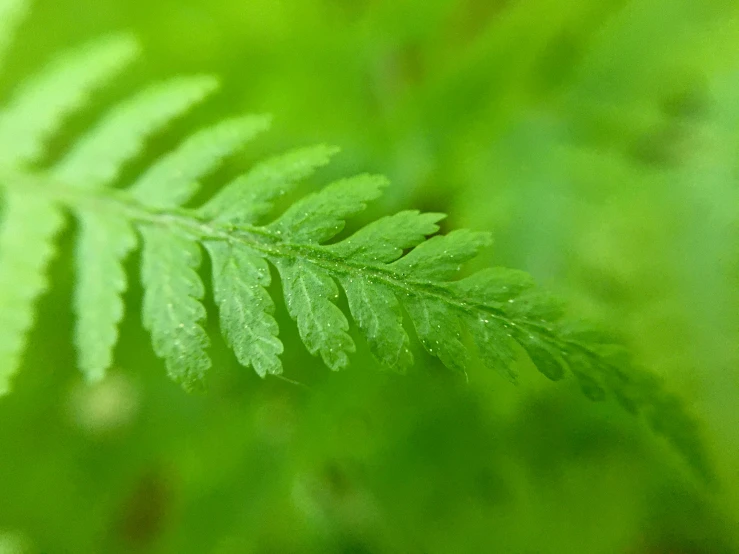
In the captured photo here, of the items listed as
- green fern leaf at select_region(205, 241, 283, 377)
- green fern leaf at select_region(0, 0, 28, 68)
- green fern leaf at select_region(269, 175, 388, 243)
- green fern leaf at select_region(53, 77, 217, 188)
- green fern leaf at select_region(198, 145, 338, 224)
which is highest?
green fern leaf at select_region(0, 0, 28, 68)

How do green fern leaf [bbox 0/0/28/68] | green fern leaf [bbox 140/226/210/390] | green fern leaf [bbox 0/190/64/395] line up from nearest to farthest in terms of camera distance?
green fern leaf [bbox 140/226/210/390]
green fern leaf [bbox 0/190/64/395]
green fern leaf [bbox 0/0/28/68]

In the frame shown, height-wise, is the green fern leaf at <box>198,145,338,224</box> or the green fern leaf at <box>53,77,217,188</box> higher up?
the green fern leaf at <box>53,77,217,188</box>

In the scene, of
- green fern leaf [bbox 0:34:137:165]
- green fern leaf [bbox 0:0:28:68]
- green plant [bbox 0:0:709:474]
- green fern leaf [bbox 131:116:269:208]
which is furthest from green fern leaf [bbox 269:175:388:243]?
green fern leaf [bbox 0:0:28:68]

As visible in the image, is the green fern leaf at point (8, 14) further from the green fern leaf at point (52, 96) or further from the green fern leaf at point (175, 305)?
the green fern leaf at point (175, 305)

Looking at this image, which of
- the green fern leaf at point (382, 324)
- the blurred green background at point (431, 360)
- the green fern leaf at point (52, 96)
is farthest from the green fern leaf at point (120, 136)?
the green fern leaf at point (382, 324)

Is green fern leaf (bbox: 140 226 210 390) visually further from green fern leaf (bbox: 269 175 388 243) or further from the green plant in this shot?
green fern leaf (bbox: 269 175 388 243)

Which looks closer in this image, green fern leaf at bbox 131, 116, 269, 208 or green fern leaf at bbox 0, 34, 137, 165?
green fern leaf at bbox 131, 116, 269, 208

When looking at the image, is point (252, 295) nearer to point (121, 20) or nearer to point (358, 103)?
point (358, 103)

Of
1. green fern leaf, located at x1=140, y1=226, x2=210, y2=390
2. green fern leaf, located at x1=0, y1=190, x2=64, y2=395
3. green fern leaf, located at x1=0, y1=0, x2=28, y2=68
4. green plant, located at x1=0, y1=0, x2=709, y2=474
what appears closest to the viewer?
green plant, located at x1=0, y1=0, x2=709, y2=474
